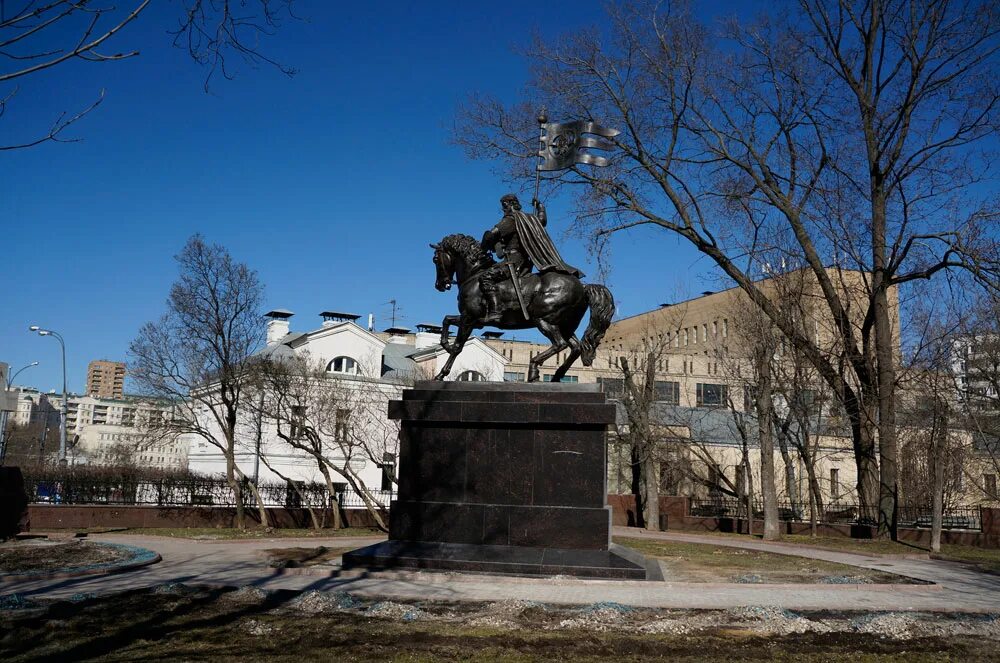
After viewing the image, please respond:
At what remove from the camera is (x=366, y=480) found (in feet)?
152

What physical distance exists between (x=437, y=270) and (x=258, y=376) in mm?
13784

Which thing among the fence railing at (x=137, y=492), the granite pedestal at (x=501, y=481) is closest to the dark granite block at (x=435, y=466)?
the granite pedestal at (x=501, y=481)

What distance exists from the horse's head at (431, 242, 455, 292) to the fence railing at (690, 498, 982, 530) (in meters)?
18.1

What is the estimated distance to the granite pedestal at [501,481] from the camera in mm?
12906

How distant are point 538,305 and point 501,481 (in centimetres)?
311

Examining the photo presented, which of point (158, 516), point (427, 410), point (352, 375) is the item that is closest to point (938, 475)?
point (427, 410)

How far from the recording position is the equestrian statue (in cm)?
1463

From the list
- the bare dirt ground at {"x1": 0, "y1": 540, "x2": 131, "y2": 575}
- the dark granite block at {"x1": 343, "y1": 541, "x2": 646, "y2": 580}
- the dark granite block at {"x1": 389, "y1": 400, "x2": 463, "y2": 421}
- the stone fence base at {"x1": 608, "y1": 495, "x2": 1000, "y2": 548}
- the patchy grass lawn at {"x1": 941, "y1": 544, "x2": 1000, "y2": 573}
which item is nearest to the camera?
the dark granite block at {"x1": 343, "y1": 541, "x2": 646, "y2": 580}

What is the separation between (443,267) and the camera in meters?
15.4

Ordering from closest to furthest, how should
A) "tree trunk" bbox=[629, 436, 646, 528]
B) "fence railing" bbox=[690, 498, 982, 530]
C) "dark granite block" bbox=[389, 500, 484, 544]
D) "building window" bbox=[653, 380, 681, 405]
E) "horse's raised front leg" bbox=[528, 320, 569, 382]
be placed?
1. "dark granite block" bbox=[389, 500, 484, 544]
2. "horse's raised front leg" bbox=[528, 320, 569, 382]
3. "fence railing" bbox=[690, 498, 982, 530]
4. "tree trunk" bbox=[629, 436, 646, 528]
5. "building window" bbox=[653, 380, 681, 405]

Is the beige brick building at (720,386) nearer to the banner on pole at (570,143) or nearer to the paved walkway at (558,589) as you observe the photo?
the banner on pole at (570,143)

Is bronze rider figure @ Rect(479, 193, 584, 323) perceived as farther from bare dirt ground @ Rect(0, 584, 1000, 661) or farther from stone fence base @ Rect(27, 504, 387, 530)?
stone fence base @ Rect(27, 504, 387, 530)

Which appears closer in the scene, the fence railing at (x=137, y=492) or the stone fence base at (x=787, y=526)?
the stone fence base at (x=787, y=526)

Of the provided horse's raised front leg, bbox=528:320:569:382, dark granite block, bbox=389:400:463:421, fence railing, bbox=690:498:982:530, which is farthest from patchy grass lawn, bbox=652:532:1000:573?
dark granite block, bbox=389:400:463:421
